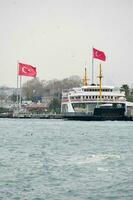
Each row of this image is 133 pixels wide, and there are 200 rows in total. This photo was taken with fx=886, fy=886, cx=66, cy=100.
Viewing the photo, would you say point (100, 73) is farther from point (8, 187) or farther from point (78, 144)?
point (8, 187)

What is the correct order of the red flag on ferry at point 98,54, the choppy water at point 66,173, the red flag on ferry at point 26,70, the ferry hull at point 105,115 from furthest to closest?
the red flag on ferry at point 98,54, the red flag on ferry at point 26,70, the ferry hull at point 105,115, the choppy water at point 66,173

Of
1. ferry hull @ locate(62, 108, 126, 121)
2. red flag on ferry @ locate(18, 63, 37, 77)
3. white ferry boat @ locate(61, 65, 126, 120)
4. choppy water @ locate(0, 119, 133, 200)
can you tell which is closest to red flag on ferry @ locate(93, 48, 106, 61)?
white ferry boat @ locate(61, 65, 126, 120)

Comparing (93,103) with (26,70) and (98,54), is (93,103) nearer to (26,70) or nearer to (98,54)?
(98,54)

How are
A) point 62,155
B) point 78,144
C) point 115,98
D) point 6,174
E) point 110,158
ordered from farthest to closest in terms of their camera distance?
point 115,98 → point 78,144 → point 62,155 → point 110,158 → point 6,174

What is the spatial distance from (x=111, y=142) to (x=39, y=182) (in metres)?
39.2

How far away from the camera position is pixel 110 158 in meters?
60.9

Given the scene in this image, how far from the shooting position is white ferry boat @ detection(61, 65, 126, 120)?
169 metres

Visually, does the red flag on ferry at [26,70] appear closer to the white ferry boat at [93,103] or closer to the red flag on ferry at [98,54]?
the white ferry boat at [93,103]

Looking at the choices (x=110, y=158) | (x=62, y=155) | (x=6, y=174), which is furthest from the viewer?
(x=62, y=155)

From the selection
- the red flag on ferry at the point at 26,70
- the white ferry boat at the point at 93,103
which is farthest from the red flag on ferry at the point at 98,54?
the red flag on ferry at the point at 26,70

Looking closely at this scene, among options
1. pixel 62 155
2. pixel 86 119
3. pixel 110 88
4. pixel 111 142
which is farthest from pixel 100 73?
pixel 62 155

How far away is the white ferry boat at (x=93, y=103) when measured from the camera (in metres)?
169

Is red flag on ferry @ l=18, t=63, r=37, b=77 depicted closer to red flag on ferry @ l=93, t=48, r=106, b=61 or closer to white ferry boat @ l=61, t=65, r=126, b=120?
white ferry boat @ l=61, t=65, r=126, b=120

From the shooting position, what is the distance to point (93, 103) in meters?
177
